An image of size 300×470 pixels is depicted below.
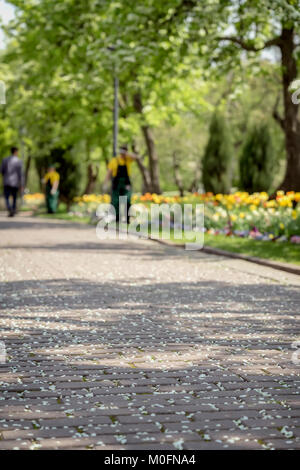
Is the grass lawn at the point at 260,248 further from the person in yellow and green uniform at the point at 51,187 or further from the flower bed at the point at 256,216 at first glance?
the person in yellow and green uniform at the point at 51,187

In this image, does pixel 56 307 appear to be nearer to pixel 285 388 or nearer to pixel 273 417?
pixel 285 388

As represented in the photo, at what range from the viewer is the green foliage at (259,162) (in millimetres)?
33656

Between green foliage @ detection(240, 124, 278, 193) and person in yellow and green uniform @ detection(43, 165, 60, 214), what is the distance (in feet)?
25.1

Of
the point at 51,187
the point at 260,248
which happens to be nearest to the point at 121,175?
the point at 260,248

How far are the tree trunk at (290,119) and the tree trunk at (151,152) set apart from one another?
11919 millimetres

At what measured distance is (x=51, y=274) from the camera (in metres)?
11.8

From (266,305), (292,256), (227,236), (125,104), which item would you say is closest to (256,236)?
(227,236)

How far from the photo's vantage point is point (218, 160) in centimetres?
3297

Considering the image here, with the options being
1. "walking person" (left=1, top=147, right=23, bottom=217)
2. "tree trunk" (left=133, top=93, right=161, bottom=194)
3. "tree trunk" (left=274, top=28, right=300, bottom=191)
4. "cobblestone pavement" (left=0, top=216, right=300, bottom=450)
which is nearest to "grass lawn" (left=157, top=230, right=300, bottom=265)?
"cobblestone pavement" (left=0, top=216, right=300, bottom=450)

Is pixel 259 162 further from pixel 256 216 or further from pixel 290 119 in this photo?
pixel 256 216

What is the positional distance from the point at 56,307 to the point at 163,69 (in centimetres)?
1359

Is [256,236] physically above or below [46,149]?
below

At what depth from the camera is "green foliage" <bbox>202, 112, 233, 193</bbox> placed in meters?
32.9

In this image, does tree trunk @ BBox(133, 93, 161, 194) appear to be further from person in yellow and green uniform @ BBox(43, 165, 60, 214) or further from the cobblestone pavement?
the cobblestone pavement
